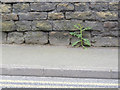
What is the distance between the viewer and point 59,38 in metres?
6.93

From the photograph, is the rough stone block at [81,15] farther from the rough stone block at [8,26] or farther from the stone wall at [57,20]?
the rough stone block at [8,26]

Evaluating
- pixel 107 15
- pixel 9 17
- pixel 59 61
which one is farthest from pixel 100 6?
pixel 9 17

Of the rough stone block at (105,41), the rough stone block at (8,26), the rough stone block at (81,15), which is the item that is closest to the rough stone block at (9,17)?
the rough stone block at (8,26)

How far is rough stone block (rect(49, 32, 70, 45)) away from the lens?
A: 22.6 feet

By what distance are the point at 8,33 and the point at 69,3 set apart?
2.35 meters

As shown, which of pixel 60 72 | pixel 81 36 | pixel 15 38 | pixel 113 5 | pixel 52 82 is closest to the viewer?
pixel 52 82

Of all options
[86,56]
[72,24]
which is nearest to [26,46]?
[72,24]

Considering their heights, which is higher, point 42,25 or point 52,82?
point 42,25

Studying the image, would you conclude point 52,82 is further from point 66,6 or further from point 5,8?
point 5,8

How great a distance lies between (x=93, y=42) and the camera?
6941 mm

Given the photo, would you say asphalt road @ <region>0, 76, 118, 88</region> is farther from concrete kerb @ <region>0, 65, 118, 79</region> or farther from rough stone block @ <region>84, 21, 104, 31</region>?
rough stone block @ <region>84, 21, 104, 31</region>

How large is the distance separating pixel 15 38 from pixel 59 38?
1.53 meters

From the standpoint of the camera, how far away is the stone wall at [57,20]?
672 centimetres

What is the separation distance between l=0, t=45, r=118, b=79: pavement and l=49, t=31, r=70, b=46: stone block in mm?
176
